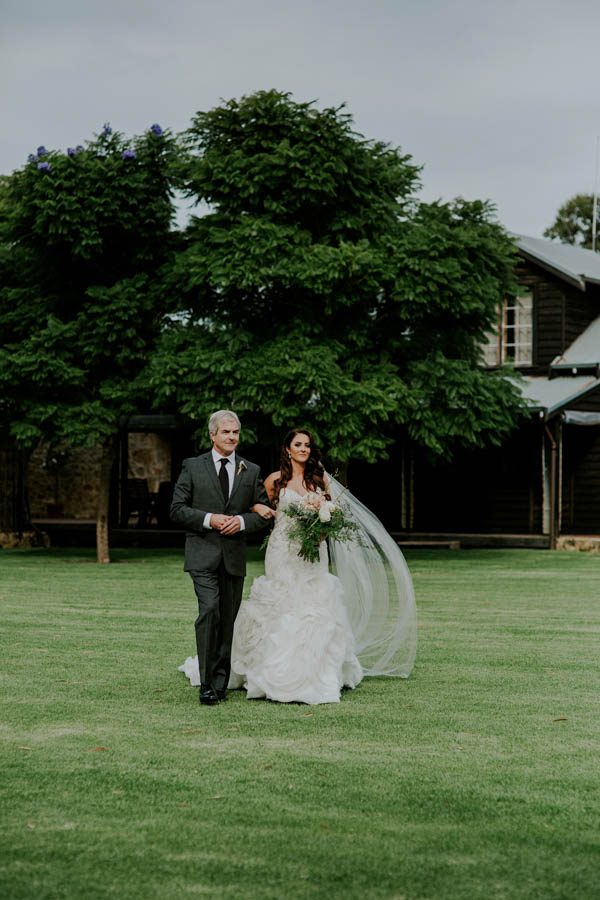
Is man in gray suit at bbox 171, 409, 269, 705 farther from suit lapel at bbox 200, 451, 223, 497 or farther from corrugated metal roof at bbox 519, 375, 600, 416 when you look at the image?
corrugated metal roof at bbox 519, 375, 600, 416

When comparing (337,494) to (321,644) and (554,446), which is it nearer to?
(321,644)

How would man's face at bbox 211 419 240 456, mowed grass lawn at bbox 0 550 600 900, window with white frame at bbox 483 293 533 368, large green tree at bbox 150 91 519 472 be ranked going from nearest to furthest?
mowed grass lawn at bbox 0 550 600 900, man's face at bbox 211 419 240 456, large green tree at bbox 150 91 519 472, window with white frame at bbox 483 293 533 368

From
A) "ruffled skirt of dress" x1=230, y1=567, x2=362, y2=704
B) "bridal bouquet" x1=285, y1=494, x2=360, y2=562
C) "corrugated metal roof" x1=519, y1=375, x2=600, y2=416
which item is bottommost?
"ruffled skirt of dress" x1=230, y1=567, x2=362, y2=704

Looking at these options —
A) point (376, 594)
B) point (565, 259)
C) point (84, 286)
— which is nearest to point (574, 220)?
point (565, 259)

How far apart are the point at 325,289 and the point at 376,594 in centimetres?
1239

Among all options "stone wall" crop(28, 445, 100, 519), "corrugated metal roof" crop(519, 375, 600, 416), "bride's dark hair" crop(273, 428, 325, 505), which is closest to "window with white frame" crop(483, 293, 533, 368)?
"corrugated metal roof" crop(519, 375, 600, 416)

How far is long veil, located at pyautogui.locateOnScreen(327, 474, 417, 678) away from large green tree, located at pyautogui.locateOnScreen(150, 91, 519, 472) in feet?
37.0

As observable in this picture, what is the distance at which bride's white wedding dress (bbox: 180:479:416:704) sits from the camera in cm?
919

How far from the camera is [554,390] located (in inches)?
1132

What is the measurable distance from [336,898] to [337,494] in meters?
5.66

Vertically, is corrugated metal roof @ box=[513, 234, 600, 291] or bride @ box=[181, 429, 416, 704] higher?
corrugated metal roof @ box=[513, 234, 600, 291]

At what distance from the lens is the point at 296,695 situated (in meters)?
9.03

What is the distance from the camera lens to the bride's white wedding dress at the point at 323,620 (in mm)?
9188

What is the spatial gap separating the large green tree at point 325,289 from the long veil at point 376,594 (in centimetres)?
1129
